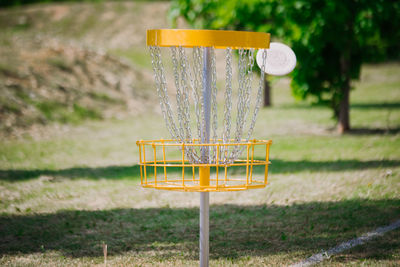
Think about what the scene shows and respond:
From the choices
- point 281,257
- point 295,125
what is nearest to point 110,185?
point 281,257

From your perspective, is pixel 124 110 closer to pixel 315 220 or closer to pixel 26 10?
pixel 315 220

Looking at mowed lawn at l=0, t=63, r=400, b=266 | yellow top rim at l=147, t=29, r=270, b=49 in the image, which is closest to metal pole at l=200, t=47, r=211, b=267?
yellow top rim at l=147, t=29, r=270, b=49

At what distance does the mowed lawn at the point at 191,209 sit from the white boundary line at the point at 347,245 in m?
0.11

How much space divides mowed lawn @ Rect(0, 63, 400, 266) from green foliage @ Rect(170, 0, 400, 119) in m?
1.83

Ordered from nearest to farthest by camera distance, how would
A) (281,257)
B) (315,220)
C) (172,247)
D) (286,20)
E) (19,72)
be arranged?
(281,257) → (172,247) → (315,220) → (286,20) → (19,72)

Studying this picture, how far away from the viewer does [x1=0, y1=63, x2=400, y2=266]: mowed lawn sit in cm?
567

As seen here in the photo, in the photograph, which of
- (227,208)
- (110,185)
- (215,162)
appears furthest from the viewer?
(110,185)

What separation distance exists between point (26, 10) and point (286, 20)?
158 feet

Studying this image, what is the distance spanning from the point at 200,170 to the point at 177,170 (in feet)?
23.3

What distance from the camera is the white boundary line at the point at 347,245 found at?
524cm

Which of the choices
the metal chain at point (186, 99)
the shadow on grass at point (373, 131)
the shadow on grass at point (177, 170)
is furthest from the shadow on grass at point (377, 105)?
the metal chain at point (186, 99)

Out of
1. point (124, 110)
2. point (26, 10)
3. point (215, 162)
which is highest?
point (26, 10)

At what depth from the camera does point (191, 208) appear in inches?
315

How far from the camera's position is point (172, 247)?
5.98 meters
